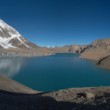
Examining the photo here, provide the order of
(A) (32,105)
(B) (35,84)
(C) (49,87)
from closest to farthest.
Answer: (A) (32,105) < (C) (49,87) < (B) (35,84)

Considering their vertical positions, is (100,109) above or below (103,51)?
below

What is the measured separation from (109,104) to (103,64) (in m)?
94.3

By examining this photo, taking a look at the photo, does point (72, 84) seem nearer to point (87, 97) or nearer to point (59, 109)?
point (87, 97)

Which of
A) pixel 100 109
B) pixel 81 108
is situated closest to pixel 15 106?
pixel 81 108

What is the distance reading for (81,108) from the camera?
13648 millimetres

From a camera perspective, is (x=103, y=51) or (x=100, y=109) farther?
(x=103, y=51)

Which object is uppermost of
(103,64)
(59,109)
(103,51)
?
(103,51)

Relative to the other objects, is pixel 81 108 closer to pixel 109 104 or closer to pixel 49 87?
pixel 109 104

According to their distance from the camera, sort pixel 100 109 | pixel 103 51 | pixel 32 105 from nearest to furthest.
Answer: pixel 100 109
pixel 32 105
pixel 103 51

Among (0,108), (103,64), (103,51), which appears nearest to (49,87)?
(0,108)

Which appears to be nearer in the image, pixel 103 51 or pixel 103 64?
pixel 103 64

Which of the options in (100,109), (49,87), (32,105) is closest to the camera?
(100,109)

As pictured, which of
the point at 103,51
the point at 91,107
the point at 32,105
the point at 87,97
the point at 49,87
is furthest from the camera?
the point at 103,51

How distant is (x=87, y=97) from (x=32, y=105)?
4.43m
